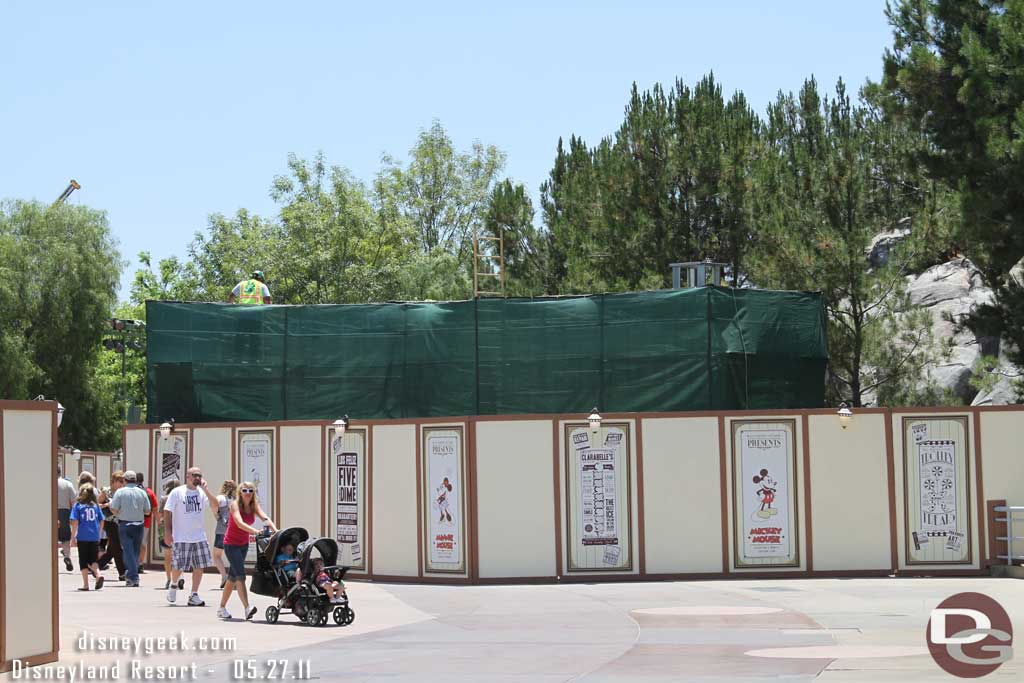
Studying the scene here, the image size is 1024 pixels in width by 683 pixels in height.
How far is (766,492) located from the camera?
69.5 feet

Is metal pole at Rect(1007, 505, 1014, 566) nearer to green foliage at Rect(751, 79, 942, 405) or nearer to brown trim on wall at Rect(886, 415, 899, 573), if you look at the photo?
brown trim on wall at Rect(886, 415, 899, 573)

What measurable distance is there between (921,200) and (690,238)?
334 inches

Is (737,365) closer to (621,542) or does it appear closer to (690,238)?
(621,542)

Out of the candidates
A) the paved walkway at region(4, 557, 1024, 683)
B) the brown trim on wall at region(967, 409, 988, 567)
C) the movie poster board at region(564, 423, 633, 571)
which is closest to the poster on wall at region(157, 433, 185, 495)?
the paved walkway at region(4, 557, 1024, 683)

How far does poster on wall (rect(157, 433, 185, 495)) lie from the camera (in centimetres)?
2519

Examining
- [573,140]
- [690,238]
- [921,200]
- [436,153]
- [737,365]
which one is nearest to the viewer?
[737,365]

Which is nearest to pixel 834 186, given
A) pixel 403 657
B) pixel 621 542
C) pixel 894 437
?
pixel 894 437

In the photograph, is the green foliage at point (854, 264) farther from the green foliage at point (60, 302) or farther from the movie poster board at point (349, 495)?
the green foliage at point (60, 302)

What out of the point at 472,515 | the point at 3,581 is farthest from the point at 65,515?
the point at 3,581

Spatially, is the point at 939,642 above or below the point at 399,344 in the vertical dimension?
below

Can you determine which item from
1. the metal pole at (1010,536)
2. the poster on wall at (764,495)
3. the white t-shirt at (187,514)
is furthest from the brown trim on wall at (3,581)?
the metal pole at (1010,536)

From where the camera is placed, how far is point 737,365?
23.5 meters

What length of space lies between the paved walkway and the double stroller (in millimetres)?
168

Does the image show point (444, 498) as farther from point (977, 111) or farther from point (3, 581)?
point (977, 111)
